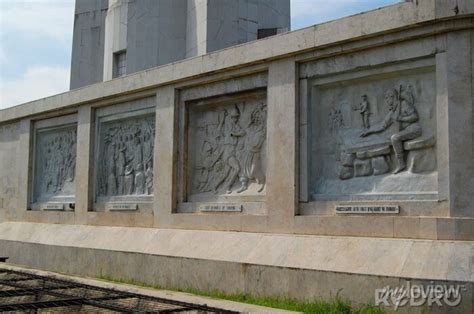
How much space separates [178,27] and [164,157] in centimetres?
655

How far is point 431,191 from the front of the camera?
793 cm

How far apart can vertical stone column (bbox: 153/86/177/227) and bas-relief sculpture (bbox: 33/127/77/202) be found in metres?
3.53

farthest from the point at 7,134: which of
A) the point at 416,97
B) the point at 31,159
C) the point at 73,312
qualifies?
the point at 416,97

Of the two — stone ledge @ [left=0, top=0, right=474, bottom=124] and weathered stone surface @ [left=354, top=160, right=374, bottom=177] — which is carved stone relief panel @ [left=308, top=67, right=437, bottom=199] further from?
stone ledge @ [left=0, top=0, right=474, bottom=124]

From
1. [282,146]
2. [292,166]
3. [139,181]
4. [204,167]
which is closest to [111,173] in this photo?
[139,181]

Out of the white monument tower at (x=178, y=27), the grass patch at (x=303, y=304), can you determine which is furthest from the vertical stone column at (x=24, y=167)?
the grass patch at (x=303, y=304)

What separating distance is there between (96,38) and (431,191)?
15547 millimetres

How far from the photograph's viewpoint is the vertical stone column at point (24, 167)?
15.2 m

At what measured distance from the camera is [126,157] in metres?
12.9

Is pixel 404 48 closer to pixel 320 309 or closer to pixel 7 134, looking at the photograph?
pixel 320 309

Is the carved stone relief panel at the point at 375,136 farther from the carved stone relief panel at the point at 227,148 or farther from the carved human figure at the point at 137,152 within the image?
the carved human figure at the point at 137,152

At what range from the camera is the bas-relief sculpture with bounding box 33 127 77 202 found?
14438 mm

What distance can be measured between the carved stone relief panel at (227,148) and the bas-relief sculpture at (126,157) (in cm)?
116

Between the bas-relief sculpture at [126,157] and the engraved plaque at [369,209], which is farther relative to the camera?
the bas-relief sculpture at [126,157]
